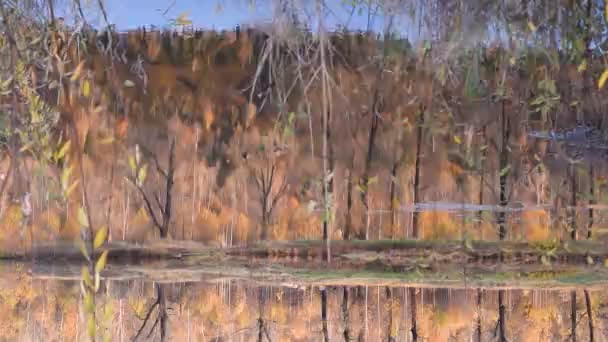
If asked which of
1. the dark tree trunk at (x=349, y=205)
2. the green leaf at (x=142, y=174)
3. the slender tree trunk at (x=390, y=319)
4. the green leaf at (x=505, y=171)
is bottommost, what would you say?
the slender tree trunk at (x=390, y=319)

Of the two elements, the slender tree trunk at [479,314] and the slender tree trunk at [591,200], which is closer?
the slender tree trunk at [479,314]

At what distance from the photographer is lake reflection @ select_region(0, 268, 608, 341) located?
1.85 m

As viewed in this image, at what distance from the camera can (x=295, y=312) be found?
1892 millimetres

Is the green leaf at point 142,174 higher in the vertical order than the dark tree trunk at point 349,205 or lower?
higher

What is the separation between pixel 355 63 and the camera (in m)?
2.16

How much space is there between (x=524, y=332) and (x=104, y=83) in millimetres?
1428

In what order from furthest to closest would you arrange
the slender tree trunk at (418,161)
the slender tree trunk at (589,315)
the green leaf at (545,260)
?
the slender tree trunk at (418,161) < the green leaf at (545,260) < the slender tree trunk at (589,315)

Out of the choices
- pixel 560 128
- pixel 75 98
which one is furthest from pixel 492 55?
pixel 75 98

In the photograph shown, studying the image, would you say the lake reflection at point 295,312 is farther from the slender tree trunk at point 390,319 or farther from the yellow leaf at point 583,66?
the yellow leaf at point 583,66

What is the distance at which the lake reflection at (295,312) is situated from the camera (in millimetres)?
1853

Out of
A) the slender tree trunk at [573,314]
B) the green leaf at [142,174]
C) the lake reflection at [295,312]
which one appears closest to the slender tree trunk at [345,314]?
the lake reflection at [295,312]

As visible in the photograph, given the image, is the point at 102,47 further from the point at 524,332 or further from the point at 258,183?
the point at 524,332

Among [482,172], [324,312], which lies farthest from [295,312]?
[482,172]

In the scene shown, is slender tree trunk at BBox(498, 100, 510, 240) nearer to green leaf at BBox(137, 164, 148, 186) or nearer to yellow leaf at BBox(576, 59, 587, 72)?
yellow leaf at BBox(576, 59, 587, 72)
